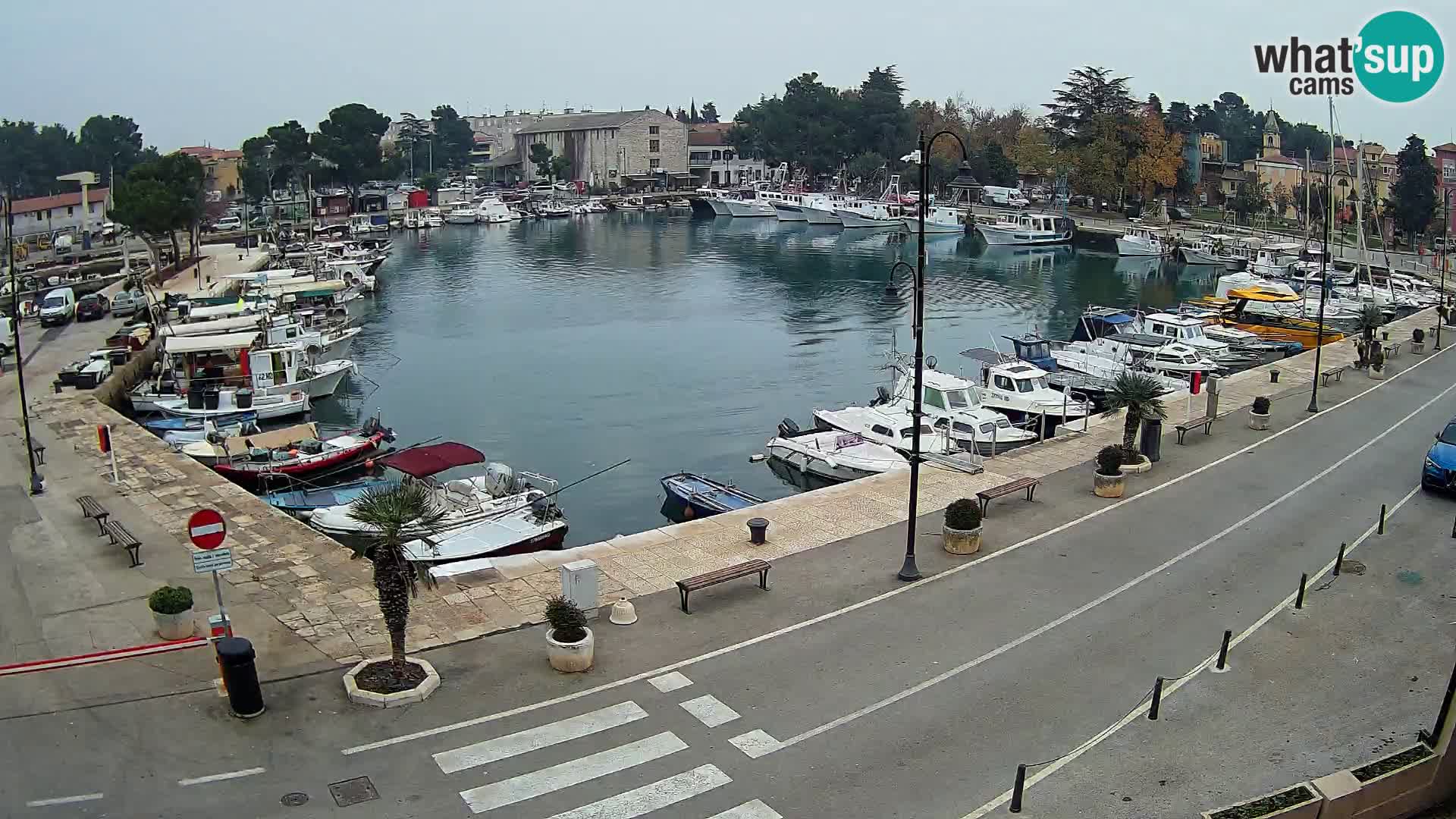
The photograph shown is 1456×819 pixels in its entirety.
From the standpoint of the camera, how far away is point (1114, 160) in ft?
386

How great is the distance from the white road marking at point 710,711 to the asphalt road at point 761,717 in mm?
47

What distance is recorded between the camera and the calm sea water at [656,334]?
131 ft

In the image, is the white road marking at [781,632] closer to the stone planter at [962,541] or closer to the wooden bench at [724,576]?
the stone planter at [962,541]

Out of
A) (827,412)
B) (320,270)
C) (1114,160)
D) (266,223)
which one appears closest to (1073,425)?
(827,412)

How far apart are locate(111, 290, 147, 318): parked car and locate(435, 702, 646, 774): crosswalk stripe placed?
5035 cm

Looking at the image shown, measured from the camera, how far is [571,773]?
497 inches

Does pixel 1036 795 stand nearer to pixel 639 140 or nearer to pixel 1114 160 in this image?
pixel 1114 160

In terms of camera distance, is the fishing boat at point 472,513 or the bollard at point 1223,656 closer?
the bollard at point 1223,656

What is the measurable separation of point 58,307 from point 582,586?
46.6 metres

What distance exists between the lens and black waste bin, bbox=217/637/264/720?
13.6 meters

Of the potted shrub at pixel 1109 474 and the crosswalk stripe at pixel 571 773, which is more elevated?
the potted shrub at pixel 1109 474

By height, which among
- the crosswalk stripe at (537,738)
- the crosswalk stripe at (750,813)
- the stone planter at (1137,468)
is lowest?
the crosswalk stripe at (750,813)

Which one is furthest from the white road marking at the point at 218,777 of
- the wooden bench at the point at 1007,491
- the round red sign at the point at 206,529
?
the wooden bench at the point at 1007,491

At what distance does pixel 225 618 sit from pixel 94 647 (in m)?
2.61
